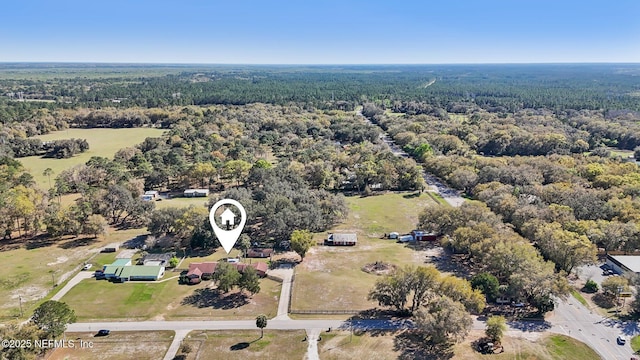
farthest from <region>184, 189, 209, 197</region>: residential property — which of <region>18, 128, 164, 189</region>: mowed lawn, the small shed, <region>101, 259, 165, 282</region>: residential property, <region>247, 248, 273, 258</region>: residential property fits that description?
the small shed

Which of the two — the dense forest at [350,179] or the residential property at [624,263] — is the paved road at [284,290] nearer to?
the dense forest at [350,179]

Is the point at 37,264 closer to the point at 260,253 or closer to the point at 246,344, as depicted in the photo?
the point at 260,253

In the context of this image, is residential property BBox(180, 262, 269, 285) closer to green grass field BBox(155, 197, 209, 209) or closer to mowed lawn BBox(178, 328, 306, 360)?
mowed lawn BBox(178, 328, 306, 360)

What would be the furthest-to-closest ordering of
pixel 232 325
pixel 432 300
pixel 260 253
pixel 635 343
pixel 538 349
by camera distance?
pixel 260 253 < pixel 232 325 < pixel 432 300 < pixel 635 343 < pixel 538 349

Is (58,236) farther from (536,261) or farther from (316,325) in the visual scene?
(536,261)

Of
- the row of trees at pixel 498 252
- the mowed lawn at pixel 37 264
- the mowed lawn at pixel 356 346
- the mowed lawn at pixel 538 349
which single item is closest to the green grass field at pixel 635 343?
the mowed lawn at pixel 538 349

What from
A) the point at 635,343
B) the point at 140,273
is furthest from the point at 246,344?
the point at 635,343
